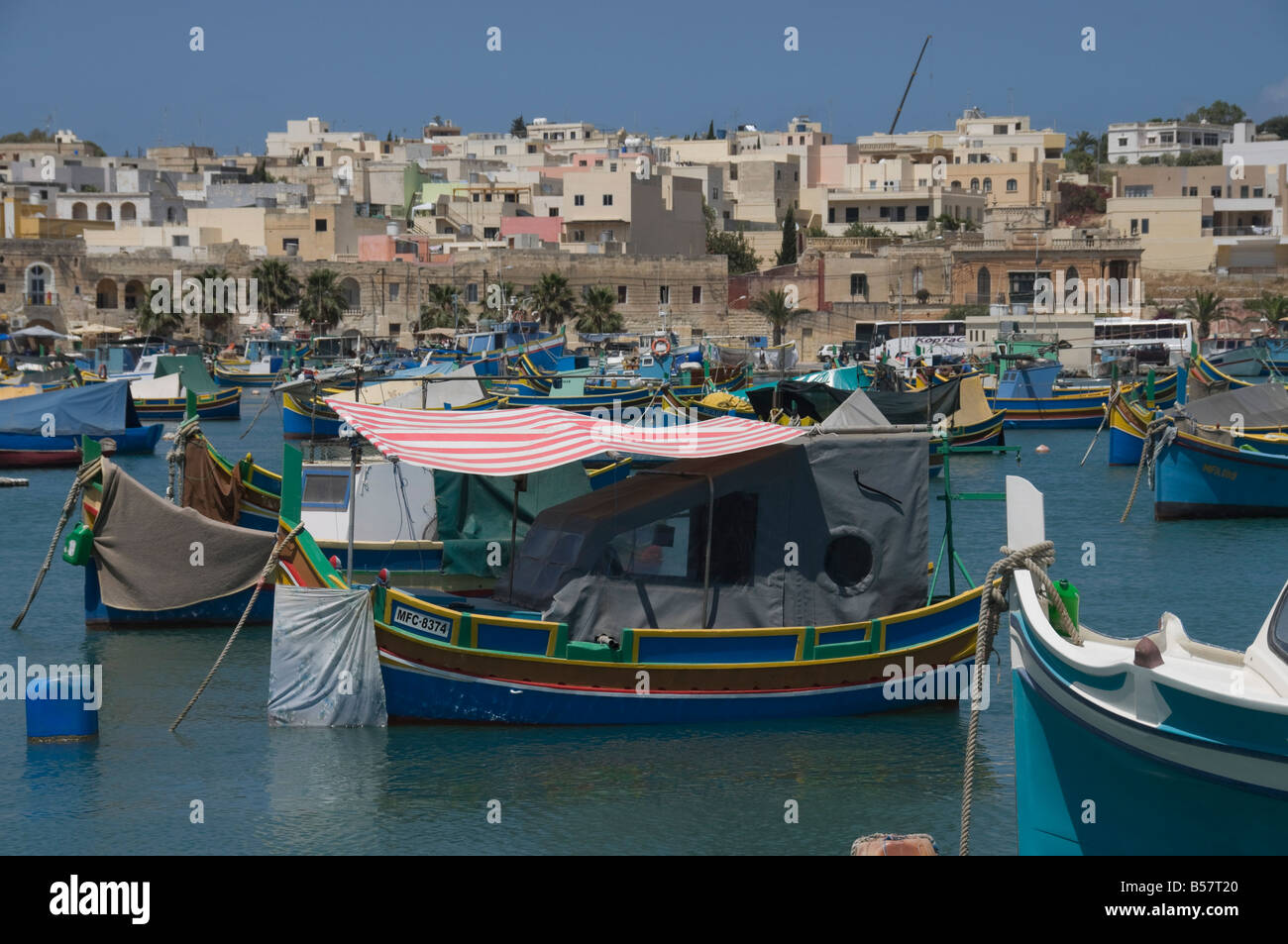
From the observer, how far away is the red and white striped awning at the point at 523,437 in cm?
1337

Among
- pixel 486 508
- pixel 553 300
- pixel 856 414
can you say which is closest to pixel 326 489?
pixel 486 508

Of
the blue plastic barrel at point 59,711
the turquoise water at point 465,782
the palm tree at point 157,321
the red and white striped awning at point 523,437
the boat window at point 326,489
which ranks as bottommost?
the turquoise water at point 465,782

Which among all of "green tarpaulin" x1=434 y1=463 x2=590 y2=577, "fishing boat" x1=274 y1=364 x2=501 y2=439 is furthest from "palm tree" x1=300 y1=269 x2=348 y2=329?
"green tarpaulin" x1=434 y1=463 x2=590 y2=577

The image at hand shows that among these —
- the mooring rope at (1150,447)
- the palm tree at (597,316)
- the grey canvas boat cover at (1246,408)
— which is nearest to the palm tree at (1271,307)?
the palm tree at (597,316)

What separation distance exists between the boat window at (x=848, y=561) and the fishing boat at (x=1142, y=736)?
3976 mm

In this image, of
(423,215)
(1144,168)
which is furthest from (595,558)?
(1144,168)

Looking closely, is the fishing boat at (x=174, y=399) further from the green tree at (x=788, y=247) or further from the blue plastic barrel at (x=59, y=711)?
the green tree at (x=788, y=247)

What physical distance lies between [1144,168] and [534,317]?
38392 mm

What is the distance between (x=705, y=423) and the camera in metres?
14.2

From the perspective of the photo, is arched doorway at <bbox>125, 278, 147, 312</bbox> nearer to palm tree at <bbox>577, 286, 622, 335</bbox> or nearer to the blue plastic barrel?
palm tree at <bbox>577, 286, 622, 335</bbox>

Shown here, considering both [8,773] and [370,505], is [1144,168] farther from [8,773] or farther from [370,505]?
[8,773]

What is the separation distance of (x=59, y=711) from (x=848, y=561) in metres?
6.78

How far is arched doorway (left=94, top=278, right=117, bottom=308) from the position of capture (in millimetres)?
71750

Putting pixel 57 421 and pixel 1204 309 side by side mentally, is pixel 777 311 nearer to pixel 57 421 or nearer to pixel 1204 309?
pixel 1204 309
